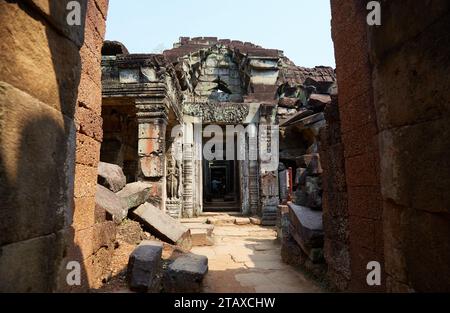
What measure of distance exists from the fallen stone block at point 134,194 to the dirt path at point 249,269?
4.85 feet

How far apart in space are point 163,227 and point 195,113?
5587 mm

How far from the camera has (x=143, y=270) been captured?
331 centimetres

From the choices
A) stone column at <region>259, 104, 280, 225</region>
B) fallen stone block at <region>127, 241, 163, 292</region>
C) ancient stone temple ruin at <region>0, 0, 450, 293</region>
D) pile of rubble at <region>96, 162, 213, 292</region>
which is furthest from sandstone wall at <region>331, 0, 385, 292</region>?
stone column at <region>259, 104, 280, 225</region>

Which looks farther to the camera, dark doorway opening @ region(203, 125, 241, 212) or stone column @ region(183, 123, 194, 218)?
dark doorway opening @ region(203, 125, 241, 212)

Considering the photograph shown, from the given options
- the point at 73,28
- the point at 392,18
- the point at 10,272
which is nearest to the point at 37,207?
the point at 10,272

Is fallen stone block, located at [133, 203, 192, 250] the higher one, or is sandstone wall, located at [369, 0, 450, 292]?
sandstone wall, located at [369, 0, 450, 292]

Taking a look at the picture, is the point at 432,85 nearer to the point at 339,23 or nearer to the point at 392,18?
the point at 392,18

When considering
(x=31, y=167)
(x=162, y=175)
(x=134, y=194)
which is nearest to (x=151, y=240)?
(x=134, y=194)

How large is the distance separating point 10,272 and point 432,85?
187 cm

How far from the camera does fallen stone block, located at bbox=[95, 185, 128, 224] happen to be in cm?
390

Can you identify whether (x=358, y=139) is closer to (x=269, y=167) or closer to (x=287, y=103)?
(x=269, y=167)

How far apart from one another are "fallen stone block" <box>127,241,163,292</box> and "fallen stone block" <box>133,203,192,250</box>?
1.54 meters

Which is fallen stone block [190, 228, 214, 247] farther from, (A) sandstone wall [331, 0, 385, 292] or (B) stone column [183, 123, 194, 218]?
(A) sandstone wall [331, 0, 385, 292]

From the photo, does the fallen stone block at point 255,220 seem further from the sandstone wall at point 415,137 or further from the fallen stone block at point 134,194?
the sandstone wall at point 415,137
